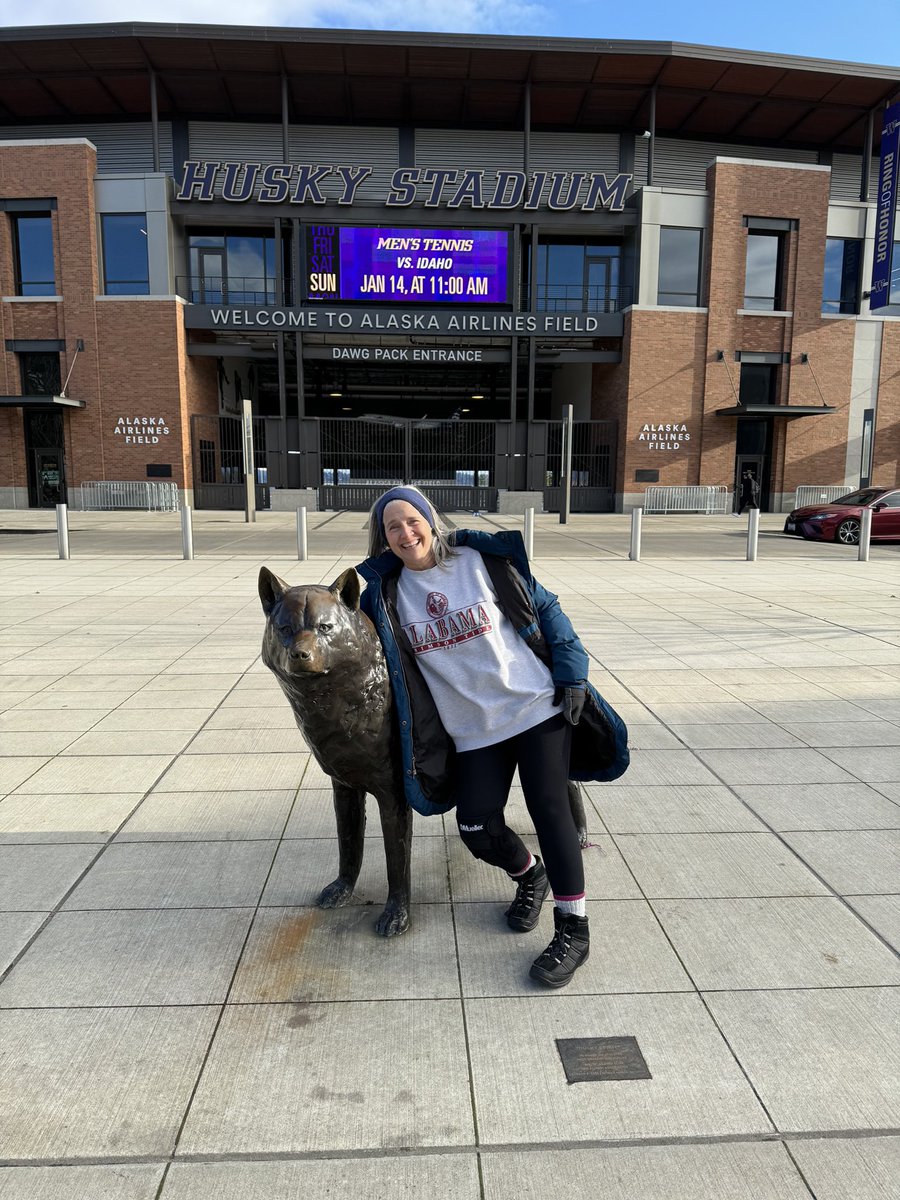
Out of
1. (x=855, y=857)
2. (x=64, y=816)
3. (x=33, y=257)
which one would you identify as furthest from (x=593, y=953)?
(x=33, y=257)

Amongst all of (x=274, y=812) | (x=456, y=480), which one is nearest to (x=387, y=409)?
(x=456, y=480)

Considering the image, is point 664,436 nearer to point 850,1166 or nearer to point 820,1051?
point 820,1051

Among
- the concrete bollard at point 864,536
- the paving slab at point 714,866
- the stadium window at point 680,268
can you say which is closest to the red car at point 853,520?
the concrete bollard at point 864,536

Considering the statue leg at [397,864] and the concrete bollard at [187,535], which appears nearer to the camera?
the statue leg at [397,864]

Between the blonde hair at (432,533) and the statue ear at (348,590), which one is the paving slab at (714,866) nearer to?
the blonde hair at (432,533)

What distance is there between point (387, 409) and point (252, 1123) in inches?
1617

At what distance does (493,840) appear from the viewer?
2877 millimetres

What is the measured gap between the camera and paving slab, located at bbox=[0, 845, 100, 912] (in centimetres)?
325

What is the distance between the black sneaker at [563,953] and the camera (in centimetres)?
271

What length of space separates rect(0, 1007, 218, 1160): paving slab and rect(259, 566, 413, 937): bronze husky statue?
0.79 meters

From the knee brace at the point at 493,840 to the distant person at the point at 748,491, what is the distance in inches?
1192

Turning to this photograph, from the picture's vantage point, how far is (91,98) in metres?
30.9

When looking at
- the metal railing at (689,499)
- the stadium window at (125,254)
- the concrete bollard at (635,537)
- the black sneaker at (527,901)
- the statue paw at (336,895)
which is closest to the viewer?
the black sneaker at (527,901)

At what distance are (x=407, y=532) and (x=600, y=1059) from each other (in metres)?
1.65
